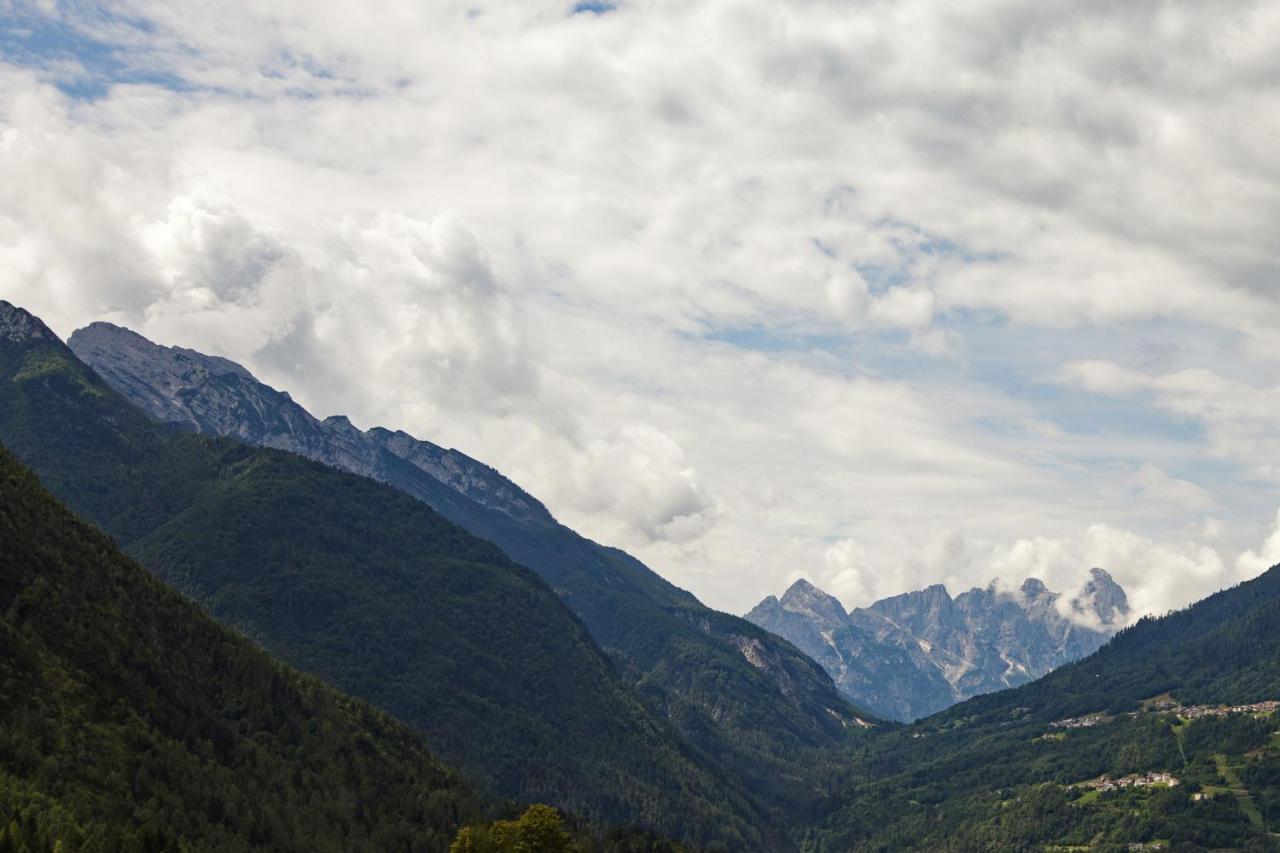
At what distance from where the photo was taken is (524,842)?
648 feet

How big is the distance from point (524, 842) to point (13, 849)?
8605 cm

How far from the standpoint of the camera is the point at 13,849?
190 m
